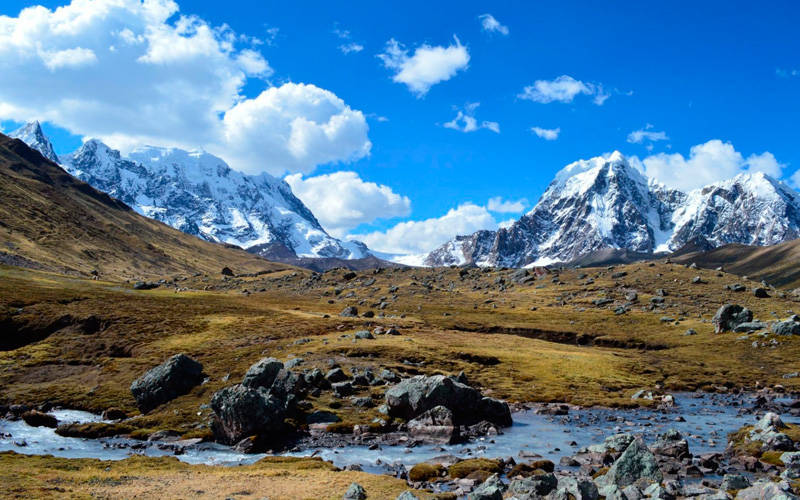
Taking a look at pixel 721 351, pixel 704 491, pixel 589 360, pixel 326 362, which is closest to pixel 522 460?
pixel 704 491

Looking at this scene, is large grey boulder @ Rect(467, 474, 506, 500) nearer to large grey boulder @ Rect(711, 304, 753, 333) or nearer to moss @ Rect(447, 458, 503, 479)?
moss @ Rect(447, 458, 503, 479)

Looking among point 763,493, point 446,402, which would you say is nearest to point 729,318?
point 446,402

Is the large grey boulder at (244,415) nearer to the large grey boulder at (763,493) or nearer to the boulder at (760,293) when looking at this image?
the large grey boulder at (763,493)

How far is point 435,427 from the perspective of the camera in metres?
56.7

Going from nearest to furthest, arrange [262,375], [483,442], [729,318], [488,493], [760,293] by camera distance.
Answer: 1. [488,493]
2. [483,442]
3. [262,375]
4. [729,318]
5. [760,293]

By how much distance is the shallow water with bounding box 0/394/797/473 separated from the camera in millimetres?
49750

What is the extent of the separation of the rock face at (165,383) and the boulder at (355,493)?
4004 cm

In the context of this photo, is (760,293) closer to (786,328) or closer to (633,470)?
(786,328)

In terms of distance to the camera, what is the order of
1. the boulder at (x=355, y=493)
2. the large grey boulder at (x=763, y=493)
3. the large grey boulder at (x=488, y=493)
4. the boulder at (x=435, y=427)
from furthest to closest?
the boulder at (x=435, y=427) → the boulder at (x=355, y=493) → the large grey boulder at (x=488, y=493) → the large grey boulder at (x=763, y=493)

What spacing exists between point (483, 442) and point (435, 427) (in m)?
5.45

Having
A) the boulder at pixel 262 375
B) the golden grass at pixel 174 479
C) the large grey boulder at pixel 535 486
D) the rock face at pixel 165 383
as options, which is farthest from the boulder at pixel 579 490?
the rock face at pixel 165 383

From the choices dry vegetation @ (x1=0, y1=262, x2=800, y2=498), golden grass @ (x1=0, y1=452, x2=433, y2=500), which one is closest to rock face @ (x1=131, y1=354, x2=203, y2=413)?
dry vegetation @ (x1=0, y1=262, x2=800, y2=498)

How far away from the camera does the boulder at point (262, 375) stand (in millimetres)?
65938

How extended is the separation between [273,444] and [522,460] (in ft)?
84.5
